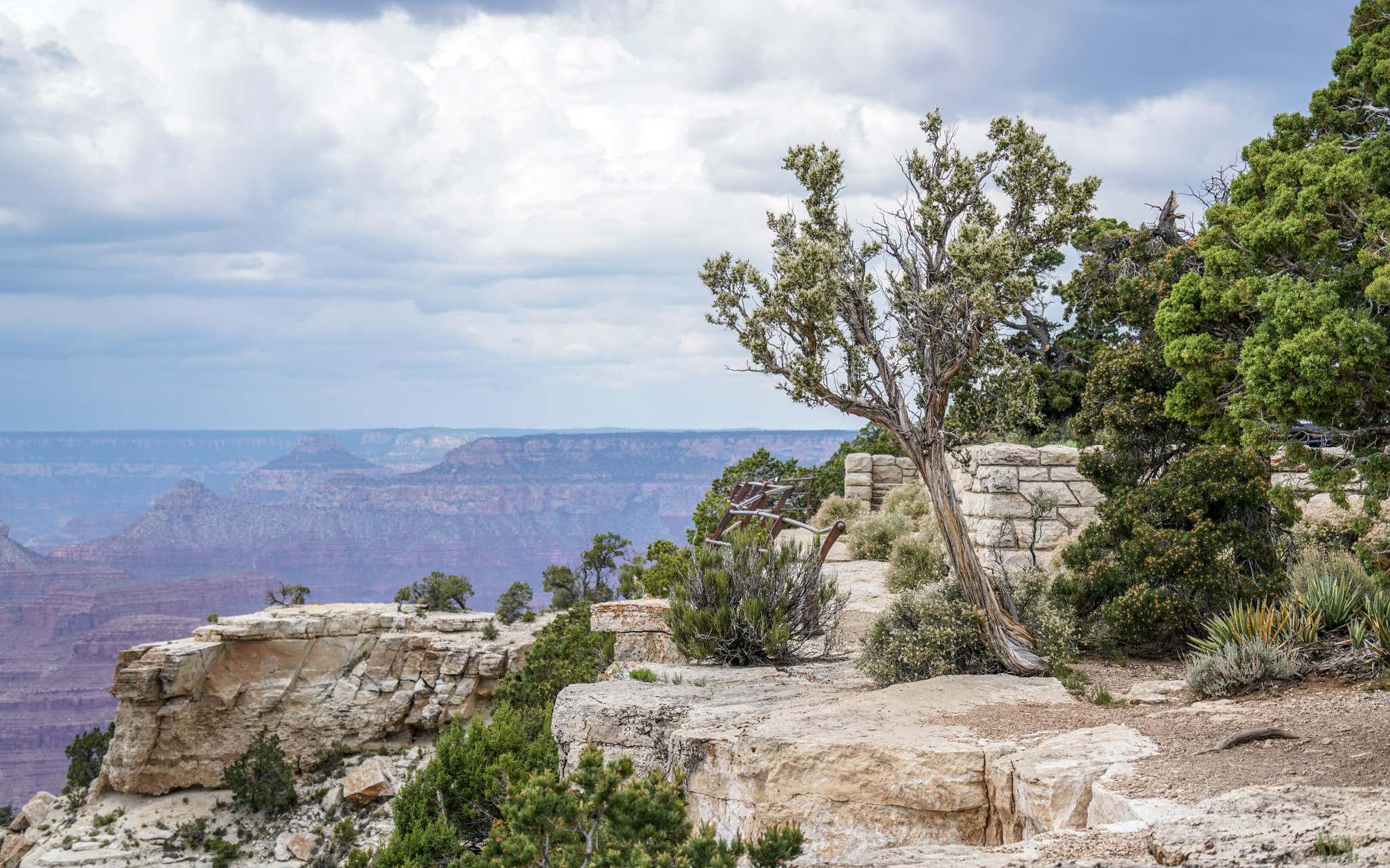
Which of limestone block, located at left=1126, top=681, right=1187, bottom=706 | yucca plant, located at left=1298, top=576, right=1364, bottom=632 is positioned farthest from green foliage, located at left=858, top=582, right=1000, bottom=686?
yucca plant, located at left=1298, top=576, right=1364, bottom=632

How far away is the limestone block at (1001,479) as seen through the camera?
14.1m

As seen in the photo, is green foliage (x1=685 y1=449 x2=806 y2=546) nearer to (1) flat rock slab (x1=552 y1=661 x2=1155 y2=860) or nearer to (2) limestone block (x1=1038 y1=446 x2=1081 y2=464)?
(2) limestone block (x1=1038 y1=446 x2=1081 y2=464)

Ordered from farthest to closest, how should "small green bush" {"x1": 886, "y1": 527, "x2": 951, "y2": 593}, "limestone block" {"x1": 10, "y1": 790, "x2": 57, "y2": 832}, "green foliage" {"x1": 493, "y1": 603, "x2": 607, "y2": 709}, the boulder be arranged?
"limestone block" {"x1": 10, "y1": 790, "x2": 57, "y2": 832}
the boulder
"small green bush" {"x1": 886, "y1": 527, "x2": 951, "y2": 593}
"green foliage" {"x1": 493, "y1": 603, "x2": 607, "y2": 709}

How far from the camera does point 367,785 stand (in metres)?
33.7

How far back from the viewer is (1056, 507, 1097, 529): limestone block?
14.1m

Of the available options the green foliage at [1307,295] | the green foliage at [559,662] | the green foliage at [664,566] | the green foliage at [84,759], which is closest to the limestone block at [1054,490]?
the green foliage at [664,566]

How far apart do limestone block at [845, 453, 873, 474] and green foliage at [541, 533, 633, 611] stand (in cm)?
821

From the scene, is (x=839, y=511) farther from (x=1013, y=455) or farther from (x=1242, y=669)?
(x=1242, y=669)

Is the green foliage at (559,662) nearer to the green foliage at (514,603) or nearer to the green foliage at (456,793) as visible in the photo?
the green foliage at (456,793)

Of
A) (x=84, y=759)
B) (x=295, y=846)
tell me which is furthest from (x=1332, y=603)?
(x=84, y=759)

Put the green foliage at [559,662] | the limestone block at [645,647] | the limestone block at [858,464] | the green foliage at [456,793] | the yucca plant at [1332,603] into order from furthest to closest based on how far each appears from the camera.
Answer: the limestone block at [858,464] < the green foliage at [559,662] < the green foliage at [456,793] < the limestone block at [645,647] < the yucca plant at [1332,603]

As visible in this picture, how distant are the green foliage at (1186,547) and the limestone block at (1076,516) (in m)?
4.28

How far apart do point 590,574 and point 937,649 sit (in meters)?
25.7

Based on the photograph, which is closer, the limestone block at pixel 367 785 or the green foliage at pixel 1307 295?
the green foliage at pixel 1307 295
